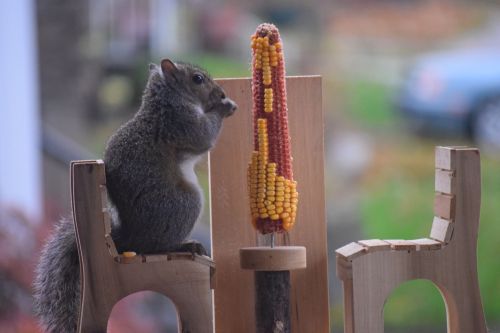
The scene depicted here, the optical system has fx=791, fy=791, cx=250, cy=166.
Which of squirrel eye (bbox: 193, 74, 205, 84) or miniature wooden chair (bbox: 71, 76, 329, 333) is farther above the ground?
squirrel eye (bbox: 193, 74, 205, 84)

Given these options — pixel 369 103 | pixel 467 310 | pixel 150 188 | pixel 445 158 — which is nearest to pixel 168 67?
pixel 150 188

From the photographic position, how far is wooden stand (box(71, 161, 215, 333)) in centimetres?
104

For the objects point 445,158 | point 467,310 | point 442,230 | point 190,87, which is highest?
point 190,87

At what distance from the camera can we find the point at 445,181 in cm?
115

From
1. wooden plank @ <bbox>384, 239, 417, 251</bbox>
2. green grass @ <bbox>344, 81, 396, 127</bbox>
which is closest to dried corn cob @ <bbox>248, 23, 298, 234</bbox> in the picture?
wooden plank @ <bbox>384, 239, 417, 251</bbox>

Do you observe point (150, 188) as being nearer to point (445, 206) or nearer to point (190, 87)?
point (190, 87)

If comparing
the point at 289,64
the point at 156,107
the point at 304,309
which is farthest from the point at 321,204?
the point at 289,64

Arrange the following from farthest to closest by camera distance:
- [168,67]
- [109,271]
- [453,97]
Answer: [453,97], [168,67], [109,271]

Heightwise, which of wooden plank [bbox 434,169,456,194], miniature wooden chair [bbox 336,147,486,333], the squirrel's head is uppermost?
the squirrel's head

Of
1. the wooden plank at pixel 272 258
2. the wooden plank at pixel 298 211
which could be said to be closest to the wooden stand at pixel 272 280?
the wooden plank at pixel 272 258

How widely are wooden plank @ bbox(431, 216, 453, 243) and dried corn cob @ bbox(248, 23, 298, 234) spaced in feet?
0.72

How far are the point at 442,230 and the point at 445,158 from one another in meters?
0.10

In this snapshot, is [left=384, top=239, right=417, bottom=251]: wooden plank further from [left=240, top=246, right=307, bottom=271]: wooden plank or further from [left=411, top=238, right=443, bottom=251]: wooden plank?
[left=240, top=246, right=307, bottom=271]: wooden plank

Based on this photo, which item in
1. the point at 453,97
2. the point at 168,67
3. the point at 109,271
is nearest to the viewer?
the point at 109,271
